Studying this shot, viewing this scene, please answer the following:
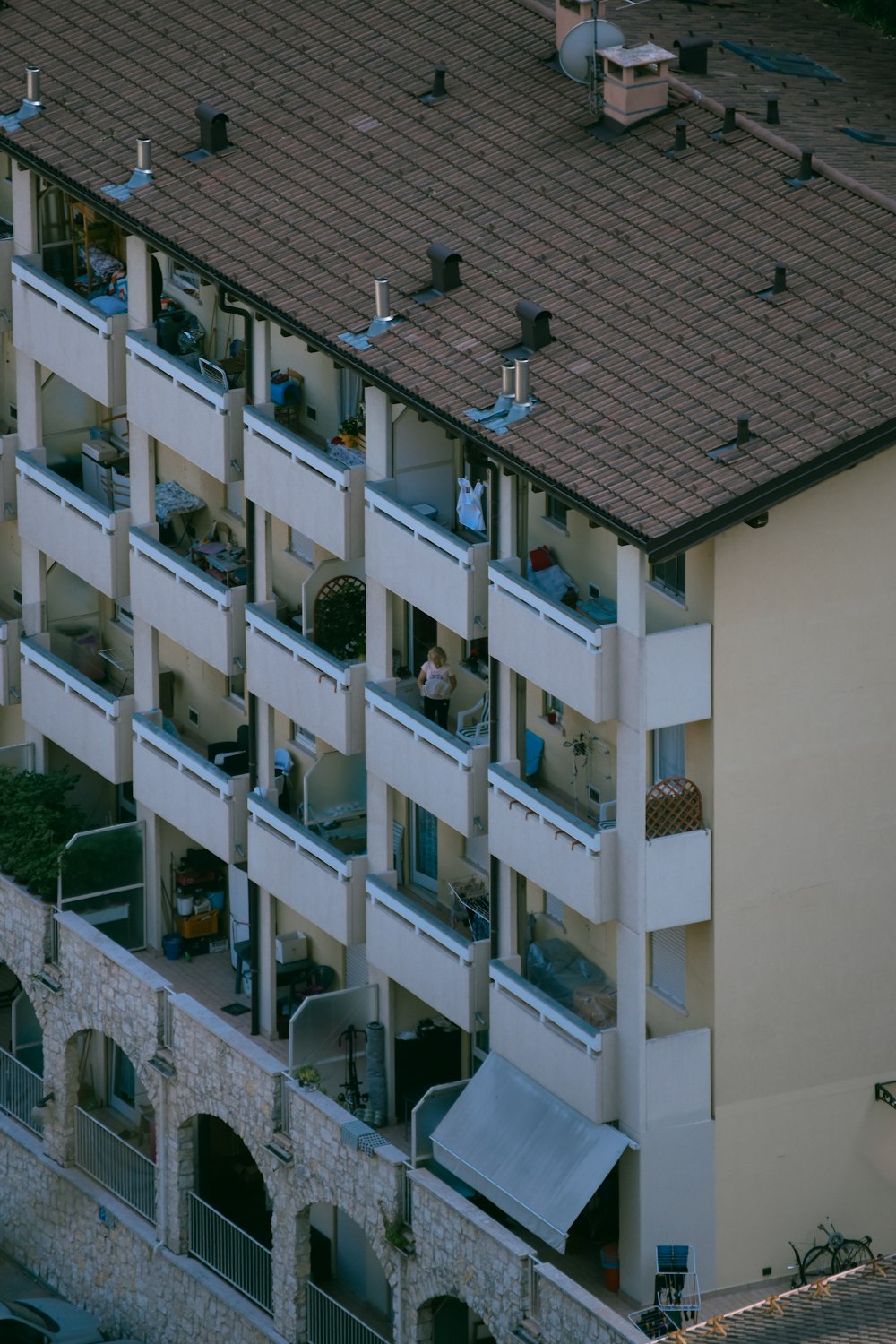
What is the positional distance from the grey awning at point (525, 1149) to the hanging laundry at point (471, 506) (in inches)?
363

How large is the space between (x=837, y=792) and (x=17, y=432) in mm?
21767

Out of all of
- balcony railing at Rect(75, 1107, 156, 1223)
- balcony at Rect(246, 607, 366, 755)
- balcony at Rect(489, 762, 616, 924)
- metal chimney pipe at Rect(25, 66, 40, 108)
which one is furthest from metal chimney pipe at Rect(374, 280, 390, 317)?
balcony railing at Rect(75, 1107, 156, 1223)

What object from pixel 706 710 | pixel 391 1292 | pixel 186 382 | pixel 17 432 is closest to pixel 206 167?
pixel 186 382

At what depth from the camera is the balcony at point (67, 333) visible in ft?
261

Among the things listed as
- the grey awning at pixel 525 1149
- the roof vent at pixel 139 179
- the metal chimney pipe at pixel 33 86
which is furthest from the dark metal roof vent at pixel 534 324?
the metal chimney pipe at pixel 33 86

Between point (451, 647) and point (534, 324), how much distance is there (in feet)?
23.9

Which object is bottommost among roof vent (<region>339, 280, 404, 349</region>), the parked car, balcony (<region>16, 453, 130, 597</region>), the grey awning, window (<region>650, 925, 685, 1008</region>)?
the parked car

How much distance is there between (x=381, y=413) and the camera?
240ft

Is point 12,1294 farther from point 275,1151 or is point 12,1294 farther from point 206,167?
point 206,167

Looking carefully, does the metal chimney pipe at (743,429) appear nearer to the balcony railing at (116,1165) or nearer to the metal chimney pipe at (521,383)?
the metal chimney pipe at (521,383)

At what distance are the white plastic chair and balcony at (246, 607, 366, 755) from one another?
6.35 ft

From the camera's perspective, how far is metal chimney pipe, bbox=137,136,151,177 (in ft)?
254

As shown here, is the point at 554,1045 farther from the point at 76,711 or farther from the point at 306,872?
the point at 76,711

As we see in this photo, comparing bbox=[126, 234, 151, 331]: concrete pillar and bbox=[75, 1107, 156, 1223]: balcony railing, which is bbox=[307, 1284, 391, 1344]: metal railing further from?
bbox=[126, 234, 151, 331]: concrete pillar
